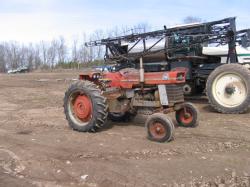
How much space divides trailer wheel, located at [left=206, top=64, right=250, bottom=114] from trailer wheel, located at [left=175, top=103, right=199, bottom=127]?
2333 millimetres

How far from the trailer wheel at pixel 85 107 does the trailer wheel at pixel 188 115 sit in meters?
1.54

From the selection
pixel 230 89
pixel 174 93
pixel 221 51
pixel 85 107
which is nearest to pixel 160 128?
pixel 174 93

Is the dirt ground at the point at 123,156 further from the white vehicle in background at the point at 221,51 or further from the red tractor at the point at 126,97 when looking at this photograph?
the white vehicle in background at the point at 221,51

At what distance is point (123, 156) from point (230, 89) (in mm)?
5289

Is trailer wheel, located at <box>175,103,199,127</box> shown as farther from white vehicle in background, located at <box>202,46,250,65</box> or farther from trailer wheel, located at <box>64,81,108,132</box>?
white vehicle in background, located at <box>202,46,250,65</box>

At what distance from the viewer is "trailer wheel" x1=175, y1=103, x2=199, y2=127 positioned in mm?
9227

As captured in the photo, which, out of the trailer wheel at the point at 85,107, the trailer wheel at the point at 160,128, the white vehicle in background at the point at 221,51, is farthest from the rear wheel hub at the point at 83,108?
the white vehicle in background at the point at 221,51

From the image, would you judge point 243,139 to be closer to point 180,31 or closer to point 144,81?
point 144,81

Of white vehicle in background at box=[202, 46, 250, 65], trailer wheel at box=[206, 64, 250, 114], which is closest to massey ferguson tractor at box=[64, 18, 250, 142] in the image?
trailer wheel at box=[206, 64, 250, 114]

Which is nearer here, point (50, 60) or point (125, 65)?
point (125, 65)

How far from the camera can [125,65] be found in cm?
1445

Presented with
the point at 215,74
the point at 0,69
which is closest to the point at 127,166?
the point at 215,74

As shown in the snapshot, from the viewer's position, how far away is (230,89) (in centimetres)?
1144

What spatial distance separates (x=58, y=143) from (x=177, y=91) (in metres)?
2.50
